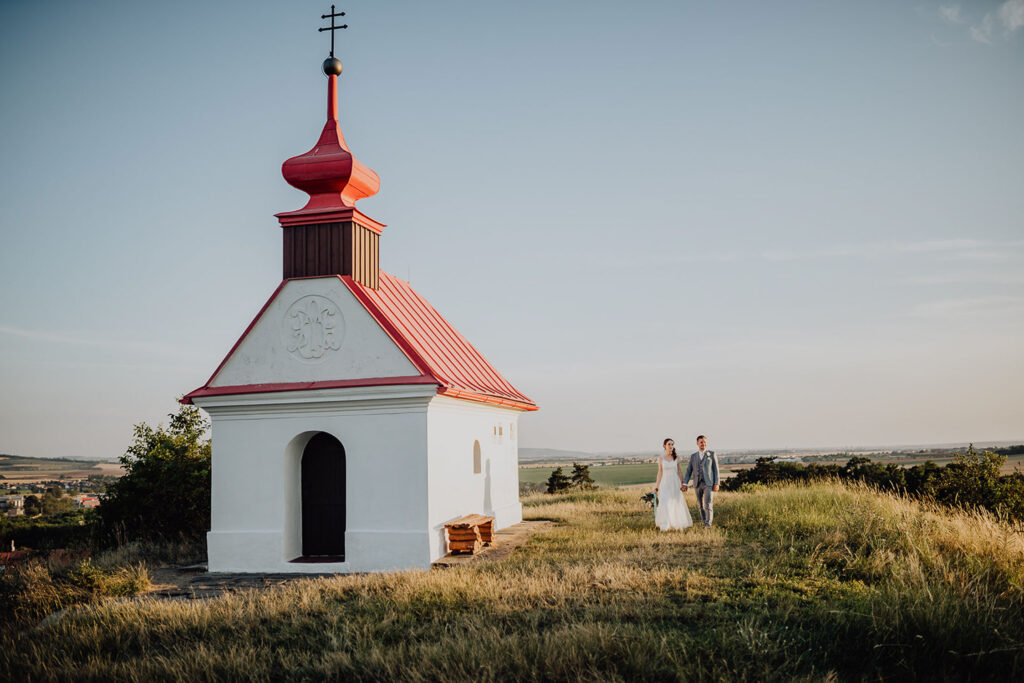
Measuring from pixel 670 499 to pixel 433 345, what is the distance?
634 centimetres

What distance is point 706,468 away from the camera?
16688 millimetres

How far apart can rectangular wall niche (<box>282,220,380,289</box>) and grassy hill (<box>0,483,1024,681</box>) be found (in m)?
6.23

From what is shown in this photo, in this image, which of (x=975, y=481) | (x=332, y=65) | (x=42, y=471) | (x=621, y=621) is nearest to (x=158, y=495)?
(x=332, y=65)

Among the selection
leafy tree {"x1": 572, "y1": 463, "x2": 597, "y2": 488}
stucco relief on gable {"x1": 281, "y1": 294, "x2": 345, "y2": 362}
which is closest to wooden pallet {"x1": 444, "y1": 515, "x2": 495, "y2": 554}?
stucco relief on gable {"x1": 281, "y1": 294, "x2": 345, "y2": 362}

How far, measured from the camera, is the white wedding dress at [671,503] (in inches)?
668

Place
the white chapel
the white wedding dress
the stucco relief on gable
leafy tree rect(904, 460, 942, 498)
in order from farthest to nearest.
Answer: leafy tree rect(904, 460, 942, 498) → the white wedding dress → the stucco relief on gable → the white chapel

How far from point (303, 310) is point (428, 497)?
455 centimetres

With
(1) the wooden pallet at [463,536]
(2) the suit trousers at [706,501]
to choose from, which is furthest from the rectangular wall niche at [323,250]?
(2) the suit trousers at [706,501]

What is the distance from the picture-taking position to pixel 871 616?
7922mm

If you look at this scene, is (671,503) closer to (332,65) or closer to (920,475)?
(332,65)

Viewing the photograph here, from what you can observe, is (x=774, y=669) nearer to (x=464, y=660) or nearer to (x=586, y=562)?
(x=464, y=660)

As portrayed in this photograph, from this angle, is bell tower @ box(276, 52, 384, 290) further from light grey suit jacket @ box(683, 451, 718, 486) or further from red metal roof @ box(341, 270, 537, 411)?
light grey suit jacket @ box(683, 451, 718, 486)

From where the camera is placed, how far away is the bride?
16953 millimetres

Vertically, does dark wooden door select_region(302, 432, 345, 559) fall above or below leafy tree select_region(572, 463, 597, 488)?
above
